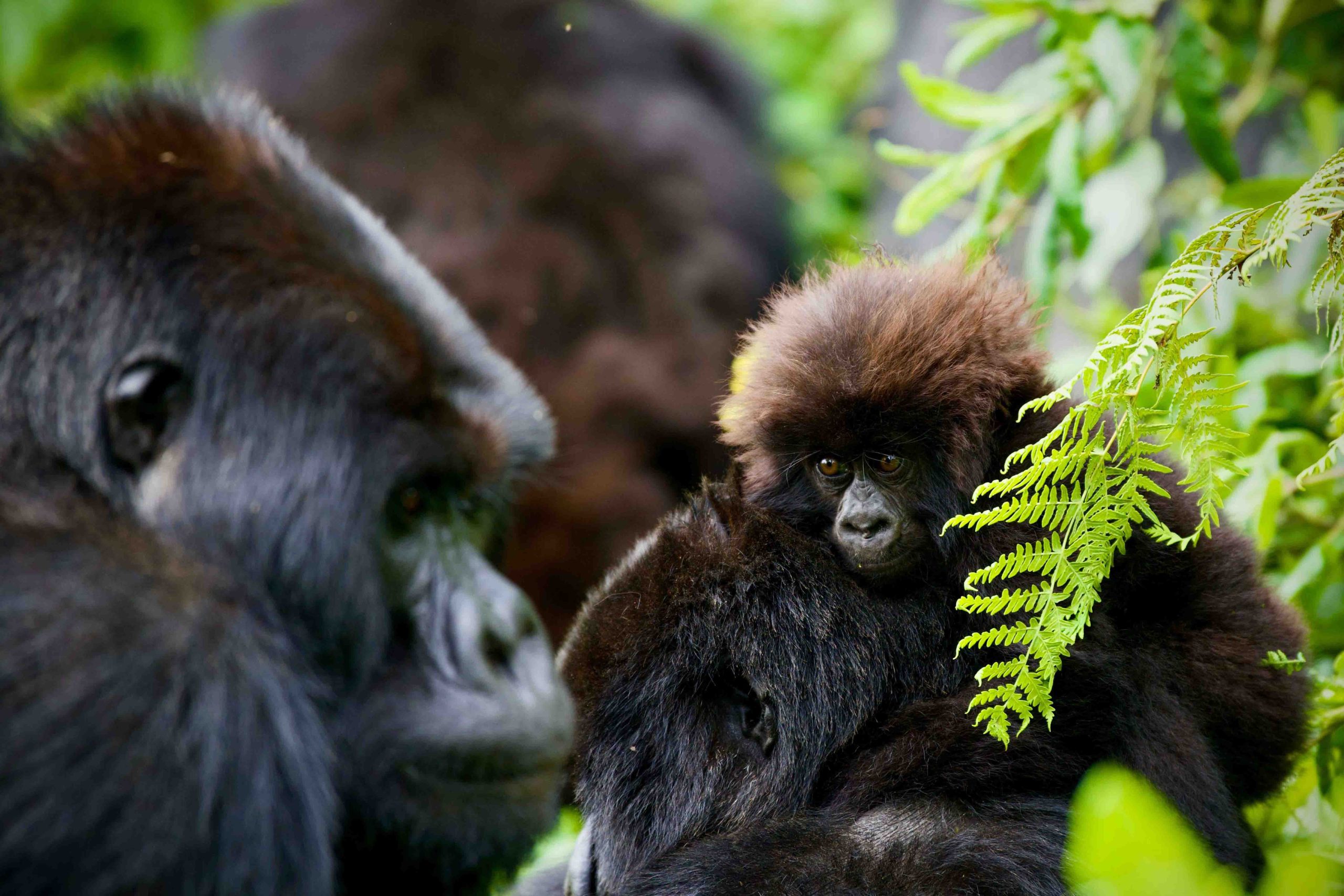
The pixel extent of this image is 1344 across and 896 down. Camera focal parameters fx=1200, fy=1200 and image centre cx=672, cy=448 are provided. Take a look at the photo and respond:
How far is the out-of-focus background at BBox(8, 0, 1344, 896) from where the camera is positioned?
276 centimetres

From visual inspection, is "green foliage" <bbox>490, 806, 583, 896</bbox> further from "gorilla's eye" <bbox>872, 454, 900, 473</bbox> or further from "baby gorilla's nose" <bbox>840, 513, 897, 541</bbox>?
"gorilla's eye" <bbox>872, 454, 900, 473</bbox>

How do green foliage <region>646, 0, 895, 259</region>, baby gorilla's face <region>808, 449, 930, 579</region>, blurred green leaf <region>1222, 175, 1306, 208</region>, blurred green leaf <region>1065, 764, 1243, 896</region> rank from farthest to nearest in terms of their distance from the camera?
green foliage <region>646, 0, 895, 259</region>, blurred green leaf <region>1222, 175, 1306, 208</region>, baby gorilla's face <region>808, 449, 930, 579</region>, blurred green leaf <region>1065, 764, 1243, 896</region>

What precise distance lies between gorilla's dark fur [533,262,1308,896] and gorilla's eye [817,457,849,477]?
0.08 feet

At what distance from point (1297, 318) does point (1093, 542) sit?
6.49 ft

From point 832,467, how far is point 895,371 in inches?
8.5

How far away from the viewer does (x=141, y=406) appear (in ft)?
5.37

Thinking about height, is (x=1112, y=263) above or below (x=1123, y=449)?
above

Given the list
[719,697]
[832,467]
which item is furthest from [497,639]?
[832,467]

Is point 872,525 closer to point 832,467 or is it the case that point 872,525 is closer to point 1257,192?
point 832,467

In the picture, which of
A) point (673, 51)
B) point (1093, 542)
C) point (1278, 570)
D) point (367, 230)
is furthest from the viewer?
point (673, 51)

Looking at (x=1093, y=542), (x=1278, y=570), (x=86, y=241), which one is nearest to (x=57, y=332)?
(x=86, y=241)

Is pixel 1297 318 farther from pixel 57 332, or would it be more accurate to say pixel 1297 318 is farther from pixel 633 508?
pixel 57 332

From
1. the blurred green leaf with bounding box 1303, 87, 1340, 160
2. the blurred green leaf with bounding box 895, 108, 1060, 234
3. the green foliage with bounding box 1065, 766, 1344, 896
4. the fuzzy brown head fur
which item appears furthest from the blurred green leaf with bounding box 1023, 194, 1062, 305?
the green foliage with bounding box 1065, 766, 1344, 896

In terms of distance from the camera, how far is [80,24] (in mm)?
5441
